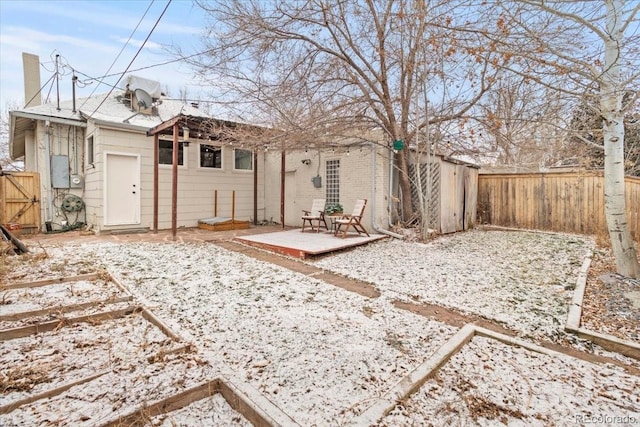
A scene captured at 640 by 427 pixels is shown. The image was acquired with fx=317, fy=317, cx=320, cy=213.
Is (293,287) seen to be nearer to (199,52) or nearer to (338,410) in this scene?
(338,410)

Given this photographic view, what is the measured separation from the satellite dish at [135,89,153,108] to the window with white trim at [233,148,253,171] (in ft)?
9.59

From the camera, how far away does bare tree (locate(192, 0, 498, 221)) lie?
6.71m

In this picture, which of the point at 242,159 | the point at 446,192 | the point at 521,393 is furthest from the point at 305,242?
the point at 242,159

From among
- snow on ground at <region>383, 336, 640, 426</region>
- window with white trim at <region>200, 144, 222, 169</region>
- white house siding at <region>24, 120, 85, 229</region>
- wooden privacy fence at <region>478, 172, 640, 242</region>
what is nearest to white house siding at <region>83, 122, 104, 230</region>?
white house siding at <region>24, 120, 85, 229</region>

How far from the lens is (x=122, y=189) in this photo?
8.16 m

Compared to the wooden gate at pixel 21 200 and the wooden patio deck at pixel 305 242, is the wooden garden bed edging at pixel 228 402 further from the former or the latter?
the wooden gate at pixel 21 200

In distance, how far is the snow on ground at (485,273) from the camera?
3344 mm

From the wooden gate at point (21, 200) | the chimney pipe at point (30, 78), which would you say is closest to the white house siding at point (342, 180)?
the wooden gate at point (21, 200)

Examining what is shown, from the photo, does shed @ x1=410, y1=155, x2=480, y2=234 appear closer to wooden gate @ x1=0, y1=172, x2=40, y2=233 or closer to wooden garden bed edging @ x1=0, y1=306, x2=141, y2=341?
wooden garden bed edging @ x1=0, y1=306, x2=141, y2=341

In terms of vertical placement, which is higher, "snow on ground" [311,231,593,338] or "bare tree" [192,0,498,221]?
"bare tree" [192,0,498,221]

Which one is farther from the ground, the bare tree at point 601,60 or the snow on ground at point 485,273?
the bare tree at point 601,60

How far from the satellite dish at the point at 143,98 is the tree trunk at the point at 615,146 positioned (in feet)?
34.6

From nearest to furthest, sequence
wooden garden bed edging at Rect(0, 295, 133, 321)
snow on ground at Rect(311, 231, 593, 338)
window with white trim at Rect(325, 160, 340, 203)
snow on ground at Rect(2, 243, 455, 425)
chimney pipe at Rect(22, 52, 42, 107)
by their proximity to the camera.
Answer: snow on ground at Rect(2, 243, 455, 425) < wooden garden bed edging at Rect(0, 295, 133, 321) < snow on ground at Rect(311, 231, 593, 338) < window with white trim at Rect(325, 160, 340, 203) < chimney pipe at Rect(22, 52, 42, 107)

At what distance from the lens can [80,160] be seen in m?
9.00
